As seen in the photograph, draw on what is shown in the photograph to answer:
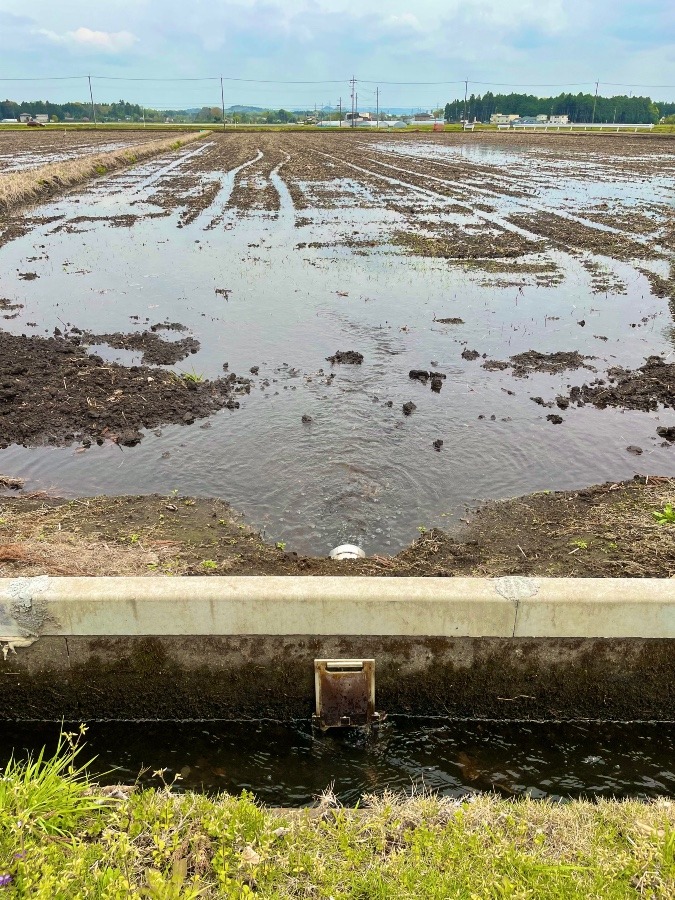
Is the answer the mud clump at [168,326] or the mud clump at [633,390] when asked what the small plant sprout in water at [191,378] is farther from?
the mud clump at [633,390]

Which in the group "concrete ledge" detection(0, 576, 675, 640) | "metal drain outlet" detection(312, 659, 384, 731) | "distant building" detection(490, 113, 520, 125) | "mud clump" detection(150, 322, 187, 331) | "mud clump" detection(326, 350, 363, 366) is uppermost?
"distant building" detection(490, 113, 520, 125)

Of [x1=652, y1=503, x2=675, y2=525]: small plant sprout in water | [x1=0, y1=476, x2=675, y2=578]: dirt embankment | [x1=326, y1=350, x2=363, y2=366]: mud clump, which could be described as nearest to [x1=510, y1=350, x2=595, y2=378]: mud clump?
[x1=326, y1=350, x2=363, y2=366]: mud clump

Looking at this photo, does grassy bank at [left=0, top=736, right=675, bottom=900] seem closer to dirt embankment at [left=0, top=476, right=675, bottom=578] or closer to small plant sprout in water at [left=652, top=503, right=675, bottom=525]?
dirt embankment at [left=0, top=476, right=675, bottom=578]

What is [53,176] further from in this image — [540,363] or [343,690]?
[343,690]

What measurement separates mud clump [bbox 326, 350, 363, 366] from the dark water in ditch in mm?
7284

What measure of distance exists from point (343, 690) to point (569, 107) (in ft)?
614

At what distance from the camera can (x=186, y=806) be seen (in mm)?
3475

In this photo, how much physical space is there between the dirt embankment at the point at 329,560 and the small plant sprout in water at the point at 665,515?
0.06 metres

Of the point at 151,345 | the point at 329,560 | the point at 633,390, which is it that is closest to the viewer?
the point at 329,560

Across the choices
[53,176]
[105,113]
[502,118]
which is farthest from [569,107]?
[53,176]

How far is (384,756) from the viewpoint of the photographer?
4.41 metres

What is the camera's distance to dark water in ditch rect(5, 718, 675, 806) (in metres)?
4.16

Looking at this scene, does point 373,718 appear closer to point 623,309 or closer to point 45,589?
point 45,589

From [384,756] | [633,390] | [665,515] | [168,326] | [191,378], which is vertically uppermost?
[168,326]
